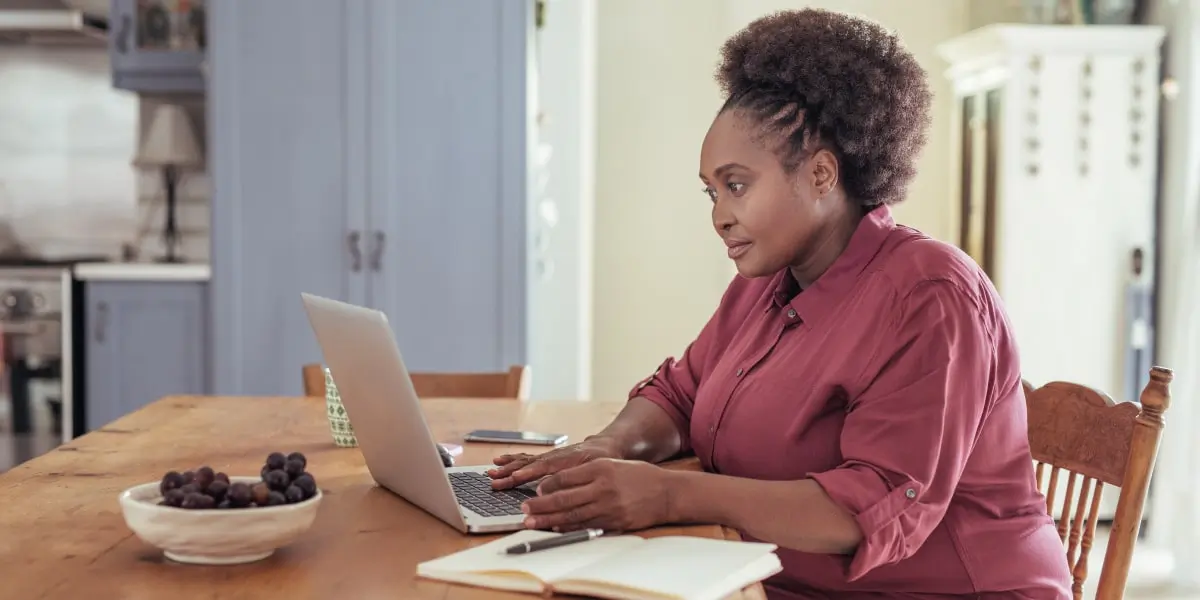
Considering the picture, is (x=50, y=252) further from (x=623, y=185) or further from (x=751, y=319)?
(x=751, y=319)

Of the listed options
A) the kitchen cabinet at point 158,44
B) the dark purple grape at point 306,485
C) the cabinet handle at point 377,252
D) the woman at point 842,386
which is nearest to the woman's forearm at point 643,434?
the woman at point 842,386

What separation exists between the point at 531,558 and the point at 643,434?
647mm

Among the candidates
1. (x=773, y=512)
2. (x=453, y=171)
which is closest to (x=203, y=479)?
(x=773, y=512)

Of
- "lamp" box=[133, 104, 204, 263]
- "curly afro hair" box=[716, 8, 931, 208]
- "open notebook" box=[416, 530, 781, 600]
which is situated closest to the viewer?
"open notebook" box=[416, 530, 781, 600]

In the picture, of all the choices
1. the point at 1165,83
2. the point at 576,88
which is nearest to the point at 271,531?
the point at 576,88

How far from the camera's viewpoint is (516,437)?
6.32 feet

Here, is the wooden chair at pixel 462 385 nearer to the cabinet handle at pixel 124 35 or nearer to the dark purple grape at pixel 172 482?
the dark purple grape at pixel 172 482

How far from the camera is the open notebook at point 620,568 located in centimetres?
110

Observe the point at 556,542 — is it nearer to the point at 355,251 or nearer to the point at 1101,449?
the point at 1101,449

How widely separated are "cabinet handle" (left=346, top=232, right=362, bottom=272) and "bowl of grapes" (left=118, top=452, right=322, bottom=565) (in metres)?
2.89

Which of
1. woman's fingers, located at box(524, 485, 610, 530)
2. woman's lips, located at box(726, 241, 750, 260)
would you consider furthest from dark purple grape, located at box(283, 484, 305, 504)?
woman's lips, located at box(726, 241, 750, 260)

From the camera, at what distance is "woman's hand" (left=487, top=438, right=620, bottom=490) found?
1521 millimetres

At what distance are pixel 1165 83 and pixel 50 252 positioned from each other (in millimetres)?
4266

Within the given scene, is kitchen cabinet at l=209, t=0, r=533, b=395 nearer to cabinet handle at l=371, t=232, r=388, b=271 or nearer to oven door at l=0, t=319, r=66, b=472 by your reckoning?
cabinet handle at l=371, t=232, r=388, b=271
